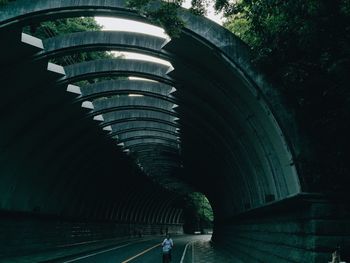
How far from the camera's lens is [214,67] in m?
14.1

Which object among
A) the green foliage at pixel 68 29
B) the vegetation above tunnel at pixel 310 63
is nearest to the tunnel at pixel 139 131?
the vegetation above tunnel at pixel 310 63

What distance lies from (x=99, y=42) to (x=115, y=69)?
9.06 ft

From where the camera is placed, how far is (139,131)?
104ft

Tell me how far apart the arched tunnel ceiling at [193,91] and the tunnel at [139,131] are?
0.05m

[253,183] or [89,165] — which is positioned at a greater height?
[89,165]

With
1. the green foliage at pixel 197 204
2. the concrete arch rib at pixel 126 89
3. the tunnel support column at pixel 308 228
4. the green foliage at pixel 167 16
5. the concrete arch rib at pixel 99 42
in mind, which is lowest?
the tunnel support column at pixel 308 228

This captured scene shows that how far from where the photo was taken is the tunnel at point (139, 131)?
39.4 ft

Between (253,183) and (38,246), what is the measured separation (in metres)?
14.1

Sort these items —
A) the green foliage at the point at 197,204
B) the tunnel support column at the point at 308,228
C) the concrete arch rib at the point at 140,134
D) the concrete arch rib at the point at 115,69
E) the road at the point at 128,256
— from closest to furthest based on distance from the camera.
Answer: the tunnel support column at the point at 308,228 → the concrete arch rib at the point at 115,69 → the road at the point at 128,256 → the concrete arch rib at the point at 140,134 → the green foliage at the point at 197,204

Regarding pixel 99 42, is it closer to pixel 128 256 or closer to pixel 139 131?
pixel 128 256

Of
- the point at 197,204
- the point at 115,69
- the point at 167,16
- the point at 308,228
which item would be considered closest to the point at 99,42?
the point at 115,69

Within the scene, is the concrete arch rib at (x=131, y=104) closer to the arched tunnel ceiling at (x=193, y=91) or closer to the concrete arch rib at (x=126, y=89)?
the arched tunnel ceiling at (x=193, y=91)

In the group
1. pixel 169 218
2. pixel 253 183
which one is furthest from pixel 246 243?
pixel 169 218

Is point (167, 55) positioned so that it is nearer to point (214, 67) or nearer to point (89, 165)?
point (214, 67)
